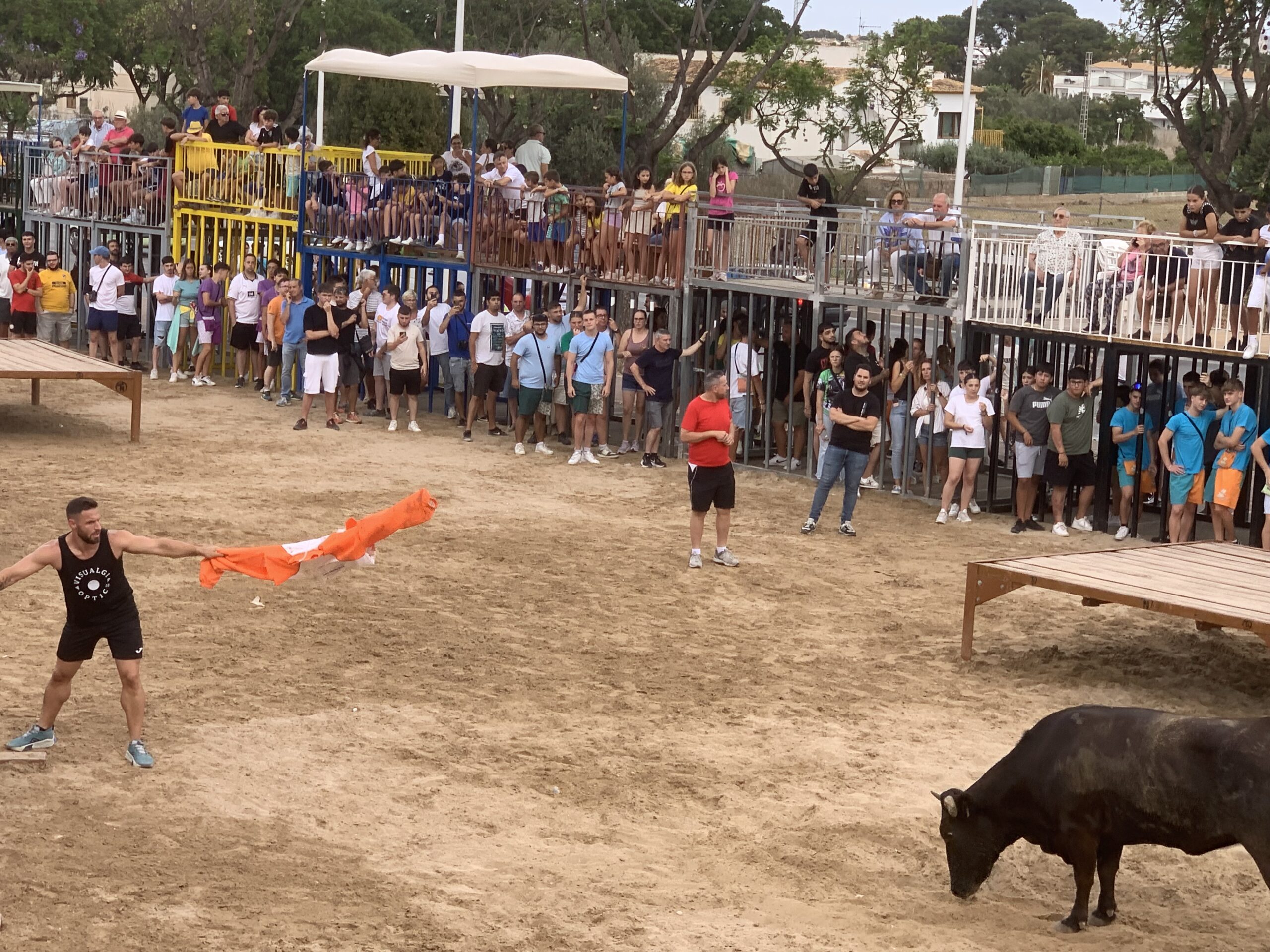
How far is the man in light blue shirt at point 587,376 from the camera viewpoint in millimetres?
21766

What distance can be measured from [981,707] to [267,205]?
18.4m

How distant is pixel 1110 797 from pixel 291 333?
59.4 feet

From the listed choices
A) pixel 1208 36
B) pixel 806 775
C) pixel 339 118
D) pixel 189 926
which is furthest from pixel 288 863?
pixel 339 118

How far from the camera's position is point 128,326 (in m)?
27.2

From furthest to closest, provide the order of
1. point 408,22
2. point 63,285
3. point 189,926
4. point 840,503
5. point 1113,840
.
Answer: point 408,22 → point 63,285 → point 840,503 → point 1113,840 → point 189,926

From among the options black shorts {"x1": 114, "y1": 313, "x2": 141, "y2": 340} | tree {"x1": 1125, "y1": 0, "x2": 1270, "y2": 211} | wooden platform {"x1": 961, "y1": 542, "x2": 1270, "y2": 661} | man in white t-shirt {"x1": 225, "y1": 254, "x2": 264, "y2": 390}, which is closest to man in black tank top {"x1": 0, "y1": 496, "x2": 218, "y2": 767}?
wooden platform {"x1": 961, "y1": 542, "x2": 1270, "y2": 661}

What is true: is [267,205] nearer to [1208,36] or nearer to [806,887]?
[1208,36]

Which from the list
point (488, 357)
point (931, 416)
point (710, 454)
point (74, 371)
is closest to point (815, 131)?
point (488, 357)

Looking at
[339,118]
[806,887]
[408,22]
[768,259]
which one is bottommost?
[806,887]

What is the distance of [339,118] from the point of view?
50969mm

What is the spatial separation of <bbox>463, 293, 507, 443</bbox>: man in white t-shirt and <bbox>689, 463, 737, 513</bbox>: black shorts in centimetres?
722

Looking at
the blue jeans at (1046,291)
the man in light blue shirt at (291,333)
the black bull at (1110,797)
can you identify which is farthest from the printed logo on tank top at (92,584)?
the man in light blue shirt at (291,333)

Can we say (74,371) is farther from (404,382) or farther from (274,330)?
(404,382)

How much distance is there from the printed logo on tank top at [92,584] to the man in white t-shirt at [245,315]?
1614 centimetres
